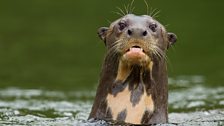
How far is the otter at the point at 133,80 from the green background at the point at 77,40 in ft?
14.5

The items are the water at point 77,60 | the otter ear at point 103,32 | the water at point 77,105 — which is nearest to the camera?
the otter ear at point 103,32

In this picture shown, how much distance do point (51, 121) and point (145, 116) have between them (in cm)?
139

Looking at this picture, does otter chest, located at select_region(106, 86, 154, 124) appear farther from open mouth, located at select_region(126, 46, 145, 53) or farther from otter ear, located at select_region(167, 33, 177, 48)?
otter ear, located at select_region(167, 33, 177, 48)

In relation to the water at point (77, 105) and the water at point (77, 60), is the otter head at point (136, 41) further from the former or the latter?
the water at point (77, 105)

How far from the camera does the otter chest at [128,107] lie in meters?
6.65

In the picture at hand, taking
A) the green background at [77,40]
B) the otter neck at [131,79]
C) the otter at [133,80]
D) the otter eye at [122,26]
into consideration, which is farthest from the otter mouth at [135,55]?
the green background at [77,40]

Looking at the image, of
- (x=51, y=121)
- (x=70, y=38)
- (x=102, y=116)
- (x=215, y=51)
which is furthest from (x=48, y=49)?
(x=102, y=116)

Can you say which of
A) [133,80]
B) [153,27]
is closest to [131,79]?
[133,80]

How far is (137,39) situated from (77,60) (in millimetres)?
6947

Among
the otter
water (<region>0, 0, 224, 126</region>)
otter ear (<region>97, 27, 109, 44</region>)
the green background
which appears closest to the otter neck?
the otter

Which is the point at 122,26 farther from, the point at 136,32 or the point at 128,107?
the point at 128,107

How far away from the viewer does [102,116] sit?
266 inches

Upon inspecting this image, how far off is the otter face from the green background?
4.43 meters

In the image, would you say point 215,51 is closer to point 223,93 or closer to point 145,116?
point 223,93
